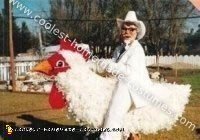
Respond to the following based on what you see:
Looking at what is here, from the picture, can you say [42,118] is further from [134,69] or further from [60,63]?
[134,69]

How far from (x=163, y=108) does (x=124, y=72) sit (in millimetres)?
571

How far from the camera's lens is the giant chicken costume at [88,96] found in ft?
14.7

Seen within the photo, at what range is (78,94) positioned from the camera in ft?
14.7

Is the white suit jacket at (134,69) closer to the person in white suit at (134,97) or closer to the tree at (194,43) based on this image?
the person in white suit at (134,97)

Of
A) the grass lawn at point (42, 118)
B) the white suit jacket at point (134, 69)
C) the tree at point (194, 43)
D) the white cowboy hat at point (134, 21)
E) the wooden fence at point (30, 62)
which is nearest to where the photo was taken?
the white suit jacket at point (134, 69)

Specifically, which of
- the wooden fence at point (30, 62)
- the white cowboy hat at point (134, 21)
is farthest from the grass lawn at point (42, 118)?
the wooden fence at point (30, 62)

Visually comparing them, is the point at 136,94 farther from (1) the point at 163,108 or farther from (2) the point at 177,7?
(2) the point at 177,7

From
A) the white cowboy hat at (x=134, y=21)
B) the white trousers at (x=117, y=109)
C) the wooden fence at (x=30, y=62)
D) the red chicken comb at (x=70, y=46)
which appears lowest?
the wooden fence at (x=30, y=62)

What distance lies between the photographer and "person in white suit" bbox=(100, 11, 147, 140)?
14.3 feet

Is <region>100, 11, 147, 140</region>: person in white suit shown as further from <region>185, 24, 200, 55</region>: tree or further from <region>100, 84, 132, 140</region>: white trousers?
<region>185, 24, 200, 55</region>: tree

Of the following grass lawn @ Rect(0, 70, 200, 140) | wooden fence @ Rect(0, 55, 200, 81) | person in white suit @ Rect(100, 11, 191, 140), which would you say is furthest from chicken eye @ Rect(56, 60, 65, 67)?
wooden fence @ Rect(0, 55, 200, 81)

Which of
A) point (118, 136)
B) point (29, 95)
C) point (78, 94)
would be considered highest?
point (78, 94)

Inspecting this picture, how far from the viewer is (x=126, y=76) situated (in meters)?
4.35

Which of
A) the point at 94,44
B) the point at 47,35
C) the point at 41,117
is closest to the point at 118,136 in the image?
the point at 41,117
